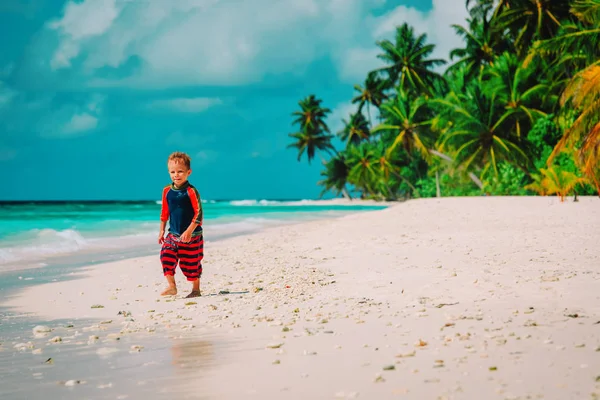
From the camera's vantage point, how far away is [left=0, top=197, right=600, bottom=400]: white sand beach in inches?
124

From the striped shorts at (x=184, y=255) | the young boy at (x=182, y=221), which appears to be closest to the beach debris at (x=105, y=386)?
the young boy at (x=182, y=221)

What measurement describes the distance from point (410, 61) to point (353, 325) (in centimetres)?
4431

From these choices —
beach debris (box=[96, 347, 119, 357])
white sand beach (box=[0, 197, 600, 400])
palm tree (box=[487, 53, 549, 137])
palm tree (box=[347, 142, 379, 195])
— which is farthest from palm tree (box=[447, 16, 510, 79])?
beach debris (box=[96, 347, 119, 357])

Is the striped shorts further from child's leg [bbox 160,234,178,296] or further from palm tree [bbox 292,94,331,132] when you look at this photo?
palm tree [bbox 292,94,331,132]

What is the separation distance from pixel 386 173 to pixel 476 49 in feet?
57.1

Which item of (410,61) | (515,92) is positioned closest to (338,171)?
(410,61)

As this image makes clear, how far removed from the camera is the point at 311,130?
6900 centimetres

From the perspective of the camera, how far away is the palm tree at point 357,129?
209ft

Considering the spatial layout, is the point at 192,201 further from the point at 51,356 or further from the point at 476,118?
the point at 476,118

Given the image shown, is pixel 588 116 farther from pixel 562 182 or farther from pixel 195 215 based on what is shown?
pixel 195 215

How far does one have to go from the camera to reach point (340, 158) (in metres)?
70.3

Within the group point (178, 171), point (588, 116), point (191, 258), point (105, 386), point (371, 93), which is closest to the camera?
point (105, 386)

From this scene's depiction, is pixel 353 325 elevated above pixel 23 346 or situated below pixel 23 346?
below

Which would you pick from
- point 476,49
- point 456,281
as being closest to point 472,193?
point 476,49
